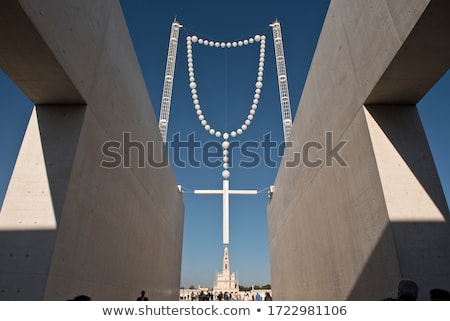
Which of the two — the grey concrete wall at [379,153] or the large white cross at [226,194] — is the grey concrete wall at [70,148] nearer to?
the grey concrete wall at [379,153]

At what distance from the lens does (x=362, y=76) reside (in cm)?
470

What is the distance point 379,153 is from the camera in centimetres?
438

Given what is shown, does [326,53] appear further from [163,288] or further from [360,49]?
[163,288]

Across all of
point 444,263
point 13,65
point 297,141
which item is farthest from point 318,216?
point 13,65

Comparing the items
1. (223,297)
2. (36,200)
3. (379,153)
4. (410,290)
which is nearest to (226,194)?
(223,297)

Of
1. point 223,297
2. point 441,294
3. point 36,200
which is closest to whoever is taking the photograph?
point 441,294

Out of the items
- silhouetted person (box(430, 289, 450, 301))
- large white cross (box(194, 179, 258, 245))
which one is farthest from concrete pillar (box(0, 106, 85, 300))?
large white cross (box(194, 179, 258, 245))

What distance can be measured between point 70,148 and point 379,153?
14.3 feet

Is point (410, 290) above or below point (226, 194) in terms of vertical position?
below

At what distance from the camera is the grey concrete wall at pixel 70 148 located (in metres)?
3.60

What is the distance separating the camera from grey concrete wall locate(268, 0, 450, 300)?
3.70m

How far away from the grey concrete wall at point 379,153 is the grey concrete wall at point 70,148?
4.12 m

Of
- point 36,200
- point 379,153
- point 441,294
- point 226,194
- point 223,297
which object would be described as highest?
point 226,194

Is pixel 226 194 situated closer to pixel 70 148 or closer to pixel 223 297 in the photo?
pixel 223 297
